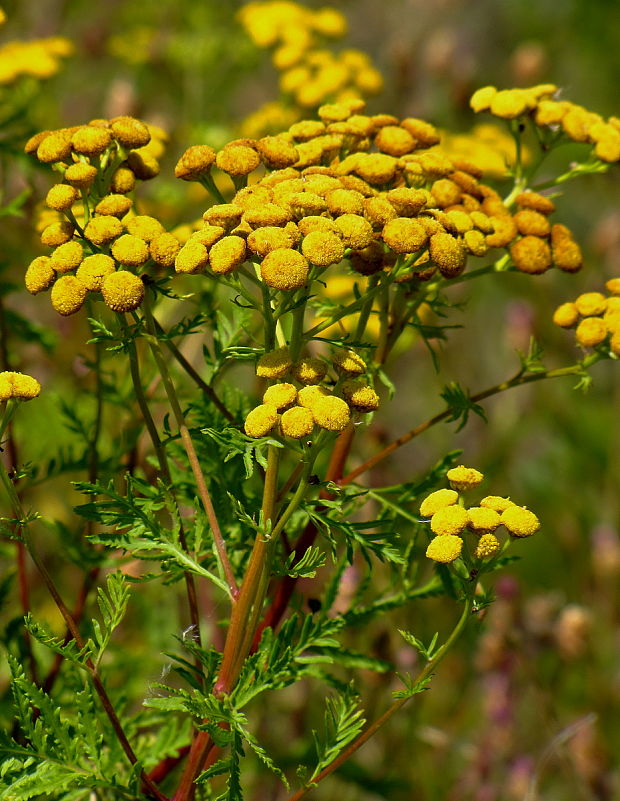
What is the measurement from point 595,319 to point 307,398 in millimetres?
777

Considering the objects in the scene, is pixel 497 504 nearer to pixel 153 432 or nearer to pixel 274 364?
pixel 274 364

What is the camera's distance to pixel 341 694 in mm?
1879

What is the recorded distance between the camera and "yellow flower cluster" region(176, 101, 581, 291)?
1.62 m

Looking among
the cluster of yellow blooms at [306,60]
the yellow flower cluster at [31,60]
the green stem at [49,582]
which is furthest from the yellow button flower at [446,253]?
the yellow flower cluster at [31,60]

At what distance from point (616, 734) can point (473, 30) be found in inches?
277

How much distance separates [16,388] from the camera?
165 centimetres

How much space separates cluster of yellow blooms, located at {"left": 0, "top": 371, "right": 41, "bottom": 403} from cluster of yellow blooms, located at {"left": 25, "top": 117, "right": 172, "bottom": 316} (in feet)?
0.46

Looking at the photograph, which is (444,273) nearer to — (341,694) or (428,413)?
(341,694)

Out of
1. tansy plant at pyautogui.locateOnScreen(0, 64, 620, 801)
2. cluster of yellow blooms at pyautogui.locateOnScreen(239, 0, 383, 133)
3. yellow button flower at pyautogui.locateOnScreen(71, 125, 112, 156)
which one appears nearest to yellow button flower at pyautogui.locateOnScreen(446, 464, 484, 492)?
tansy plant at pyautogui.locateOnScreen(0, 64, 620, 801)

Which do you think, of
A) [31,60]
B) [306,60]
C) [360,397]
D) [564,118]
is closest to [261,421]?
[360,397]

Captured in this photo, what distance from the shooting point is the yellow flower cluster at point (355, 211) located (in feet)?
5.33

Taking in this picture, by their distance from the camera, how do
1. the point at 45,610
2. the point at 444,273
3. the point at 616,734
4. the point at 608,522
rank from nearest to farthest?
the point at 444,273, the point at 45,610, the point at 616,734, the point at 608,522

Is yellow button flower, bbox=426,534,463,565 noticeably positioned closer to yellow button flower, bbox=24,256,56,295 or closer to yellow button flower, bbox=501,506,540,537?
yellow button flower, bbox=501,506,540,537

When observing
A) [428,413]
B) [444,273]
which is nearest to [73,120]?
[428,413]
